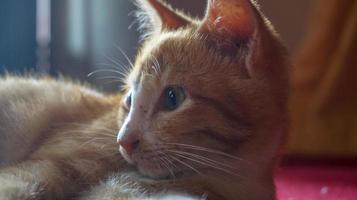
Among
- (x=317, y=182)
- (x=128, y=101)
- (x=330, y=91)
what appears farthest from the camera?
(x=330, y=91)

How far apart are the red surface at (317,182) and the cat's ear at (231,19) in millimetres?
575

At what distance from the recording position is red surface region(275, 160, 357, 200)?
5.37ft

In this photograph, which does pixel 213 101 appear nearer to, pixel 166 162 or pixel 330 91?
pixel 166 162

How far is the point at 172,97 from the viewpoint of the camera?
1.11 meters

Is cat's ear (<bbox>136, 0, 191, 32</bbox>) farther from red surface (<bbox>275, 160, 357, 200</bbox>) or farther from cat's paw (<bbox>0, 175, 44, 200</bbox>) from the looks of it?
red surface (<bbox>275, 160, 357, 200</bbox>)

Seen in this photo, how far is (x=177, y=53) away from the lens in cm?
115

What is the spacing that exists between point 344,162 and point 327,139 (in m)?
0.10

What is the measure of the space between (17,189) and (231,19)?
1.54 ft

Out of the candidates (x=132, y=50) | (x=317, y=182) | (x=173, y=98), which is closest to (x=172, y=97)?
(x=173, y=98)

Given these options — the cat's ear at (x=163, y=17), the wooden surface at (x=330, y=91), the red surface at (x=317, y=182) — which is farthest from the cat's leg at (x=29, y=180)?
the wooden surface at (x=330, y=91)

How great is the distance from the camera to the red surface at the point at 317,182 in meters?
1.64

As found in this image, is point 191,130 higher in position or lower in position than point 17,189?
higher

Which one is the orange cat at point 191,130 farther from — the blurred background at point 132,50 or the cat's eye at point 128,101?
the blurred background at point 132,50

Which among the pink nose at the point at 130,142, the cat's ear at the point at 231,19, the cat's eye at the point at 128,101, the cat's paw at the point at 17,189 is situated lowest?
the cat's paw at the point at 17,189
